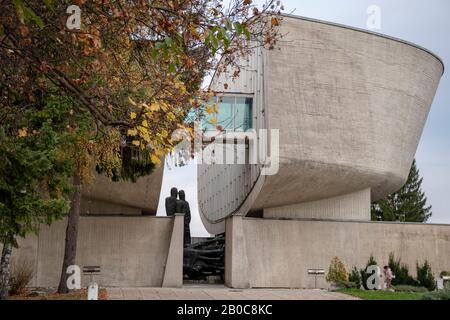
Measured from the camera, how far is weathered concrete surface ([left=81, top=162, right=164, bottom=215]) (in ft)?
75.9

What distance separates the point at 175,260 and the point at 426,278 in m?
9.65

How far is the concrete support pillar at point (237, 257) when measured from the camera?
2261 centimetres

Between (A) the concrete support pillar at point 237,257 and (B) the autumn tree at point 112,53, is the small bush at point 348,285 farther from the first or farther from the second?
(B) the autumn tree at point 112,53

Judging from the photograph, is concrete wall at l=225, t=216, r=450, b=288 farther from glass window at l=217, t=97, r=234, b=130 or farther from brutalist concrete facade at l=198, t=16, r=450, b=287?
glass window at l=217, t=97, r=234, b=130

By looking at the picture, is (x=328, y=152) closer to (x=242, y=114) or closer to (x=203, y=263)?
(x=242, y=114)

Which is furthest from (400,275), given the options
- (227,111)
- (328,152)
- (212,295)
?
(227,111)

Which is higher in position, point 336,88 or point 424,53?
point 424,53

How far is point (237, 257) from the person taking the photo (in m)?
22.8

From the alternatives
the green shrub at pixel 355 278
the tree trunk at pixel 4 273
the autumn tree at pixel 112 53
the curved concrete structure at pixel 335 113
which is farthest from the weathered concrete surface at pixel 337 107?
the autumn tree at pixel 112 53

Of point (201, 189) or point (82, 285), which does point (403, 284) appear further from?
point (201, 189)

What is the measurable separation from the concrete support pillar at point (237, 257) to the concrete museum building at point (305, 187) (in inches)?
1.6
